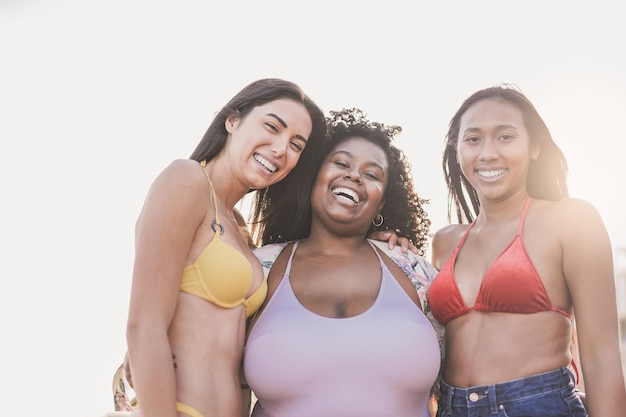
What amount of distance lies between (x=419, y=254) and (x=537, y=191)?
95 centimetres

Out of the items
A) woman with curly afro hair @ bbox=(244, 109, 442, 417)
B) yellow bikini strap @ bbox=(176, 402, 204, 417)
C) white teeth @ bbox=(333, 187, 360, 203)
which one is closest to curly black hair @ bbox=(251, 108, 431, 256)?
woman with curly afro hair @ bbox=(244, 109, 442, 417)

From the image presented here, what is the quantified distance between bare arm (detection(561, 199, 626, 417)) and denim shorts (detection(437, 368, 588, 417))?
0.27 ft

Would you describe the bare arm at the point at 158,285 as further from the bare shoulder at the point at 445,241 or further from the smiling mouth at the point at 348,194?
the bare shoulder at the point at 445,241

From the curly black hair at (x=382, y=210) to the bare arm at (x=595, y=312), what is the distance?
1530 millimetres

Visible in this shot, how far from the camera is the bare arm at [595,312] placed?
3.14 metres

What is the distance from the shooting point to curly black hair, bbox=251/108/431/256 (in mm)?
4539

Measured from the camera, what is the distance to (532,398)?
10.5 feet

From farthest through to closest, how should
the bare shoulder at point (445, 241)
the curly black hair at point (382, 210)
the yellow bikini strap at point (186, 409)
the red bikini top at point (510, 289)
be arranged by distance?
1. the curly black hair at point (382, 210)
2. the bare shoulder at point (445, 241)
3. the red bikini top at point (510, 289)
4. the yellow bikini strap at point (186, 409)

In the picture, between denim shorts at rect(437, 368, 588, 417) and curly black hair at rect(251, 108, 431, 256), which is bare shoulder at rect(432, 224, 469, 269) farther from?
denim shorts at rect(437, 368, 588, 417)

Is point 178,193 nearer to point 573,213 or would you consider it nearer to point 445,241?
point 445,241

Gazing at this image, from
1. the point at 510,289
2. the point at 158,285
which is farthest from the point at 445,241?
the point at 158,285

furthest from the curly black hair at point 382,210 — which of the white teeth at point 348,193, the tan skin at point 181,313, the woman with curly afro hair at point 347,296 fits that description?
the tan skin at point 181,313

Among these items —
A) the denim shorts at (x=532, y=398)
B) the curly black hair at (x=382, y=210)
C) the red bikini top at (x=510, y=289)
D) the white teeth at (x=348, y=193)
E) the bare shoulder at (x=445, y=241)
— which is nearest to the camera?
the denim shorts at (x=532, y=398)

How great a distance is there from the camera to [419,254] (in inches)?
176
